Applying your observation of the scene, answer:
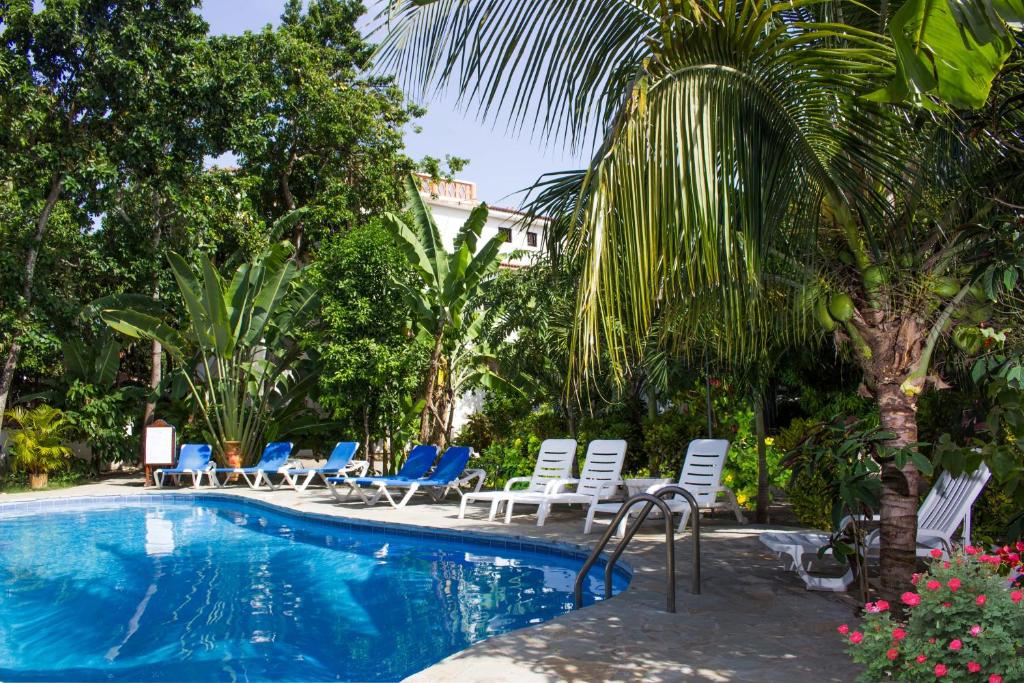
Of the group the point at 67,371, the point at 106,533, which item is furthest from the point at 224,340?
the point at 106,533

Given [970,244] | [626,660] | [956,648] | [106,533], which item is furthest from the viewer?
[106,533]

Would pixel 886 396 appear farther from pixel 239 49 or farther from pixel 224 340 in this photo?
pixel 239 49

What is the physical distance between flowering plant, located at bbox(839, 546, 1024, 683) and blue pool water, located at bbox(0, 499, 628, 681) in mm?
3007

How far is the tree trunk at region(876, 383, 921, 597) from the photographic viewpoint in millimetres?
4375

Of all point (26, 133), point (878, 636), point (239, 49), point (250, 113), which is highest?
point (239, 49)

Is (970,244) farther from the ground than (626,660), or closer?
farther from the ground

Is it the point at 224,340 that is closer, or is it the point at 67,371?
the point at 224,340

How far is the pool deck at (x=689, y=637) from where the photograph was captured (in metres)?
3.94

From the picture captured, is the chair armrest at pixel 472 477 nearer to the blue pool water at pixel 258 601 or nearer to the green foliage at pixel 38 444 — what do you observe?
the blue pool water at pixel 258 601

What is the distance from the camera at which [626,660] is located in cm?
415

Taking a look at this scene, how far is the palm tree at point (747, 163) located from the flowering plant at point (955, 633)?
2.58ft

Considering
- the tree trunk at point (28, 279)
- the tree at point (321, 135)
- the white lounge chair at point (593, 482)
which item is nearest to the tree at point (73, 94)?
the tree trunk at point (28, 279)

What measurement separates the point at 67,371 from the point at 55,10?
739 cm

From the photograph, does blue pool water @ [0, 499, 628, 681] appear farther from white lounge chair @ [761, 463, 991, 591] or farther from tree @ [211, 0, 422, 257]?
tree @ [211, 0, 422, 257]
